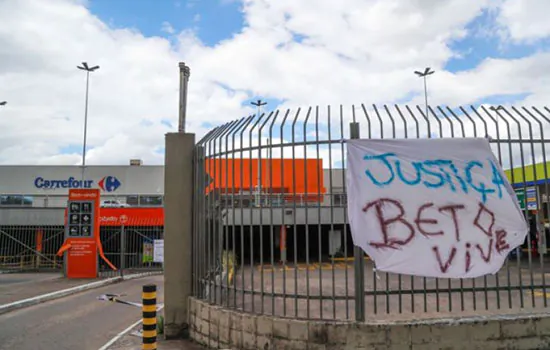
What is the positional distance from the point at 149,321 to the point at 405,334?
309 centimetres

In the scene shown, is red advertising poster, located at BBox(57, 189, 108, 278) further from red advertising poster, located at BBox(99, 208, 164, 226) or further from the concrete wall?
the concrete wall

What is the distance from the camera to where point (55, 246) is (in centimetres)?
2589

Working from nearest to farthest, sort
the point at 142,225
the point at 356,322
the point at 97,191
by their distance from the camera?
A: the point at 356,322
the point at 97,191
the point at 142,225

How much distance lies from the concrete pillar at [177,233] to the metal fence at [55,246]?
54.7ft

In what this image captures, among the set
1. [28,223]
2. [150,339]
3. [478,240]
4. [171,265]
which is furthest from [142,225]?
[478,240]

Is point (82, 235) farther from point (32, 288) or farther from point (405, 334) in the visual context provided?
point (405, 334)

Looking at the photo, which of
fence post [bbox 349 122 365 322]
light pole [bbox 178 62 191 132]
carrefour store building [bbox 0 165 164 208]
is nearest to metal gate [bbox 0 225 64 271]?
carrefour store building [bbox 0 165 164 208]

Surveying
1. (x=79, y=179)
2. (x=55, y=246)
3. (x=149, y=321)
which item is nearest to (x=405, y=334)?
(x=149, y=321)

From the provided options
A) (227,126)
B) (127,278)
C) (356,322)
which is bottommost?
(127,278)

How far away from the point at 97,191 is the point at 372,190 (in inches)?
549

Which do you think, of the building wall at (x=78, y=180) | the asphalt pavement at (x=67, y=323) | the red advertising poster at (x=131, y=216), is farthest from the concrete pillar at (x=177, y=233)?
the building wall at (x=78, y=180)

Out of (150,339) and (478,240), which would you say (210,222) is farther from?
(478,240)

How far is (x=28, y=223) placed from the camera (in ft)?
81.0

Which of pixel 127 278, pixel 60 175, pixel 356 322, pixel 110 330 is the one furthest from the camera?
pixel 60 175
